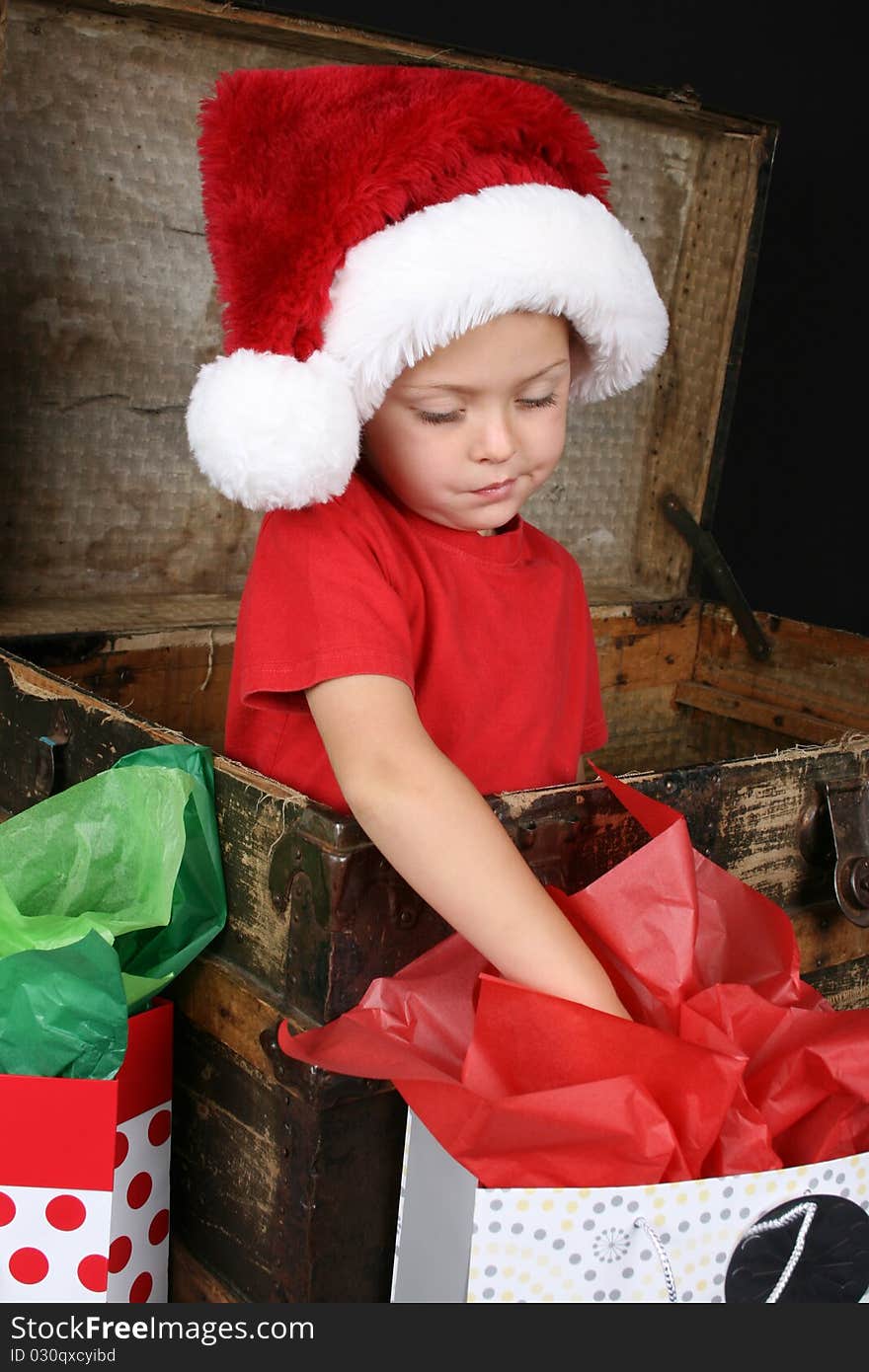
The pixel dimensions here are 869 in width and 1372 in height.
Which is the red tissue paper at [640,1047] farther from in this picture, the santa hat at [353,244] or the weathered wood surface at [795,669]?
the weathered wood surface at [795,669]

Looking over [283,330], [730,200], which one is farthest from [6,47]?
[730,200]

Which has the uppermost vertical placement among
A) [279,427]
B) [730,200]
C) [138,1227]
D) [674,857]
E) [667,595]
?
[730,200]

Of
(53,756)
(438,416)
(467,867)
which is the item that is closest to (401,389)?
(438,416)

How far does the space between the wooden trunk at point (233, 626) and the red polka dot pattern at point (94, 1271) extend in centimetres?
11

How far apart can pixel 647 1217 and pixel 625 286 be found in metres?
0.61

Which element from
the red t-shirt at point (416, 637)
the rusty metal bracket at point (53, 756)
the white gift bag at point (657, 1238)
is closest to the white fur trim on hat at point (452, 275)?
the red t-shirt at point (416, 637)

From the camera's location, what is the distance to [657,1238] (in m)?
0.77

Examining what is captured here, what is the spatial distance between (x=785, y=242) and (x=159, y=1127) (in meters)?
1.68

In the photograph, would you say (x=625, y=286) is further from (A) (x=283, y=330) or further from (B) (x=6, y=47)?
(B) (x=6, y=47)

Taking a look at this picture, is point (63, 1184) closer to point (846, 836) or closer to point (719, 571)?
point (846, 836)

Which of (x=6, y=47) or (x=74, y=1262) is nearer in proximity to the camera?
(x=74, y=1262)

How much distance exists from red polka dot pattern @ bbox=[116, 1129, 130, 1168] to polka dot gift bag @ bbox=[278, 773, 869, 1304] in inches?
5.9

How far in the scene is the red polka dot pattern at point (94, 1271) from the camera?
0.88m

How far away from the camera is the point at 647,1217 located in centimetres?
77
